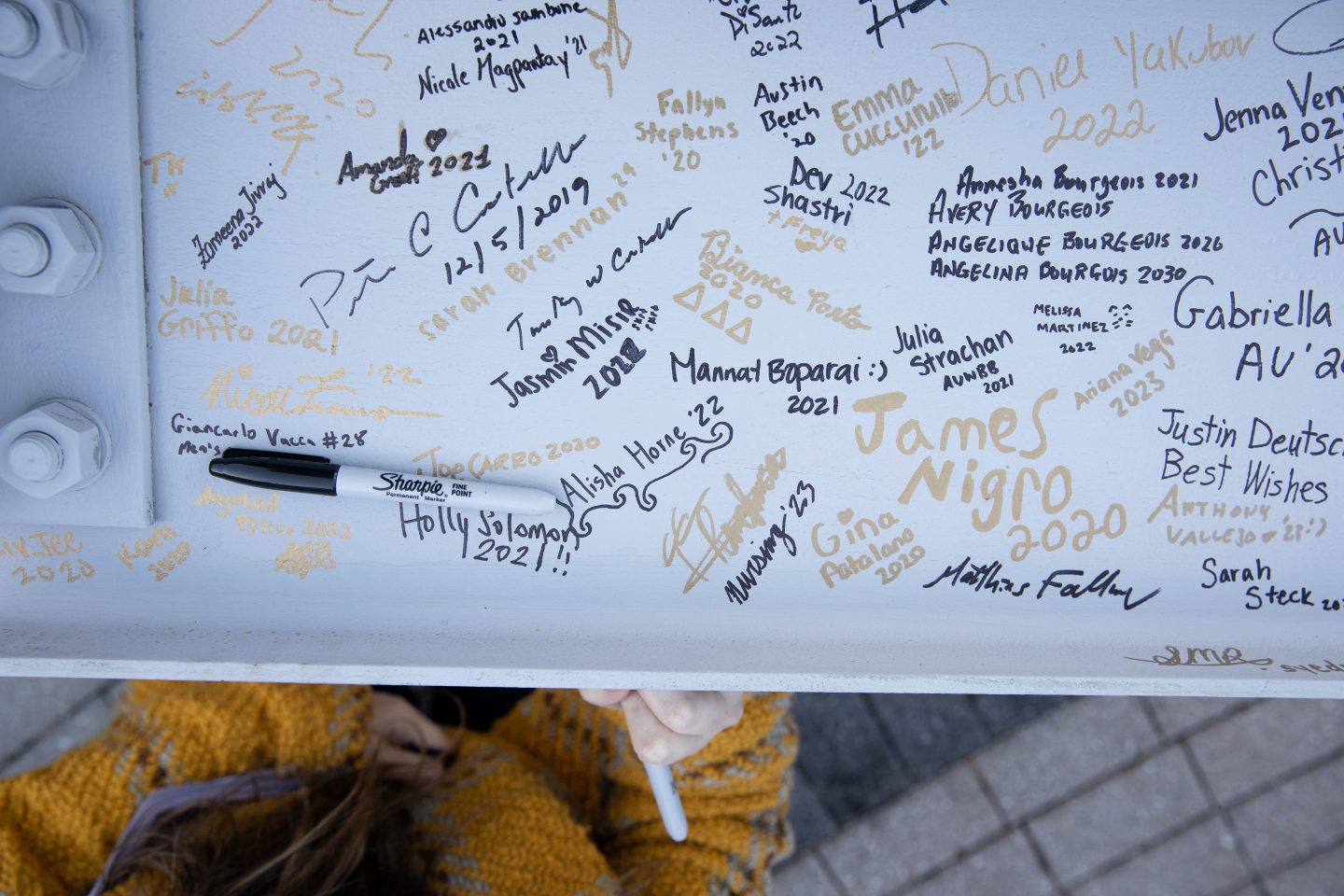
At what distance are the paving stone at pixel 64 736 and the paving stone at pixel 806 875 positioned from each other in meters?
1.11

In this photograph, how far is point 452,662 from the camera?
58cm

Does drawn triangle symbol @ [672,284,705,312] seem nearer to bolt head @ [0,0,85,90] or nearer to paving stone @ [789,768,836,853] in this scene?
bolt head @ [0,0,85,90]

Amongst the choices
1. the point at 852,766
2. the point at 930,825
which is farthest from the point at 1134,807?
the point at 852,766

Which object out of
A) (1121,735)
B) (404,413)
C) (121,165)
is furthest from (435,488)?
(1121,735)

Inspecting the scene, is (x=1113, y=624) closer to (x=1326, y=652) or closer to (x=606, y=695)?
(x=1326, y=652)

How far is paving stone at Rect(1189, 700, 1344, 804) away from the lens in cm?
139

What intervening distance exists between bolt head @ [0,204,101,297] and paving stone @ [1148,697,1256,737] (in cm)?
155

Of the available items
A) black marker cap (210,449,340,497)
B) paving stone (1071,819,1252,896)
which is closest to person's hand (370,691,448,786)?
black marker cap (210,449,340,497)

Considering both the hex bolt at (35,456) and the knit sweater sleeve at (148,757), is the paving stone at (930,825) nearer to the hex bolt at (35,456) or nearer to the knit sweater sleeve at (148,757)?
the knit sweater sleeve at (148,757)

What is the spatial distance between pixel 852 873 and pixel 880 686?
3.30 ft

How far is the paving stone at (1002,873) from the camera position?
4.58ft
